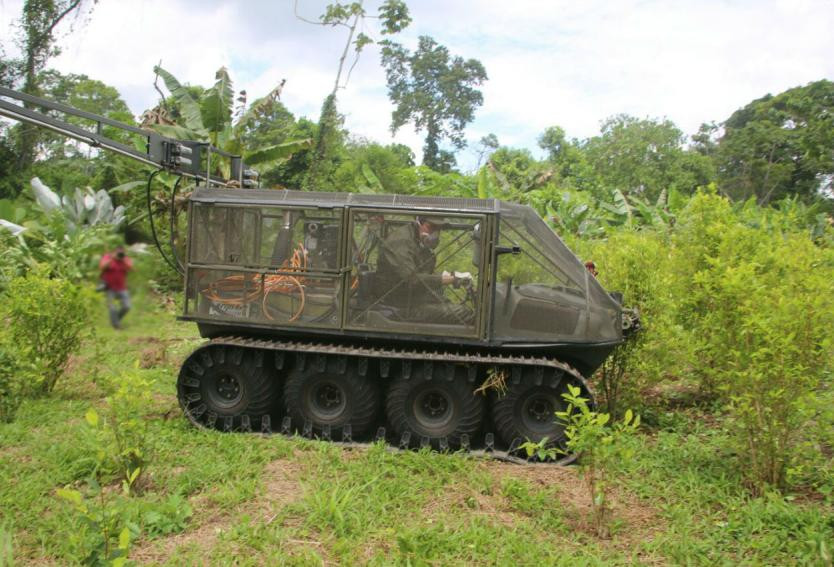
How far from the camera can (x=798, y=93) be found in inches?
1197

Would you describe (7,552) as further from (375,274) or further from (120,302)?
(375,274)

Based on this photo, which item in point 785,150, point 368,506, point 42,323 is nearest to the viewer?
point 42,323

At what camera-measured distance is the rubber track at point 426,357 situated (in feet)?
18.2

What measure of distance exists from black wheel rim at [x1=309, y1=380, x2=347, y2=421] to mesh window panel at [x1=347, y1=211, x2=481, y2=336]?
927 mm

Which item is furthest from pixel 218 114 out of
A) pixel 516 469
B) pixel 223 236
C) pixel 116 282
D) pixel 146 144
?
pixel 116 282

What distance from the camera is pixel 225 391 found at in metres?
6.21

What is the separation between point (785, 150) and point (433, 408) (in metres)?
27.5

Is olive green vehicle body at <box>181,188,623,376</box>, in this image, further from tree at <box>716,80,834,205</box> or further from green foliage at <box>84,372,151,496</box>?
tree at <box>716,80,834,205</box>

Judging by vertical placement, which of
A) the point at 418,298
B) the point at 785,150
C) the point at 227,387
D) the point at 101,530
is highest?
the point at 785,150

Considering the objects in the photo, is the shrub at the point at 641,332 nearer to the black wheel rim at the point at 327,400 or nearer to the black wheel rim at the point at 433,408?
the black wheel rim at the point at 433,408

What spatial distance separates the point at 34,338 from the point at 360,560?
2380 millimetres

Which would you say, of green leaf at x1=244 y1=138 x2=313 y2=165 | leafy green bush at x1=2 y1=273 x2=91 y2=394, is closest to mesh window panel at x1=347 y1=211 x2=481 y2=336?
leafy green bush at x1=2 y1=273 x2=91 y2=394

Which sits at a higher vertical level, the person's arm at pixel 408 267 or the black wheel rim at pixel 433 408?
the person's arm at pixel 408 267

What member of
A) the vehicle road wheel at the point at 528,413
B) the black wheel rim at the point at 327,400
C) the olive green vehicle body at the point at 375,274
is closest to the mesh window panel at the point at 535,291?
the olive green vehicle body at the point at 375,274
